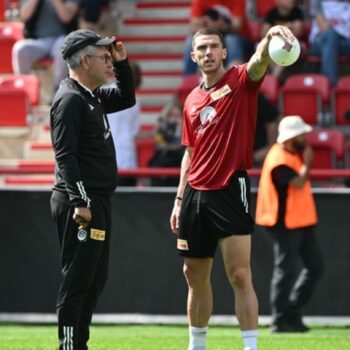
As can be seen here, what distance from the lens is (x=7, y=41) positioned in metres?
16.6

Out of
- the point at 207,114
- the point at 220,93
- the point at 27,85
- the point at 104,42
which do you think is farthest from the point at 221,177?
the point at 27,85

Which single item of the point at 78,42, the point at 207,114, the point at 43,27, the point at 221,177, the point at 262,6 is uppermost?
the point at 78,42

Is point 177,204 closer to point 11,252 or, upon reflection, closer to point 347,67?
point 11,252

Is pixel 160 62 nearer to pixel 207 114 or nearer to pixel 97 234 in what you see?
pixel 207 114

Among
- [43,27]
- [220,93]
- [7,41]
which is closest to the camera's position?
[220,93]

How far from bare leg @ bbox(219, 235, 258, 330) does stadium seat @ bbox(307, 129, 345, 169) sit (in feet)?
20.0

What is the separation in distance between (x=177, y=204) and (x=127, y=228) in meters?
3.68

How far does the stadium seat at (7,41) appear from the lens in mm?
16516

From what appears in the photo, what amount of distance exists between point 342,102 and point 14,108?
4.04 m

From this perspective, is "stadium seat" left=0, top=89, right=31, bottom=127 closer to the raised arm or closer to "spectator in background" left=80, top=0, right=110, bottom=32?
"spectator in background" left=80, top=0, right=110, bottom=32

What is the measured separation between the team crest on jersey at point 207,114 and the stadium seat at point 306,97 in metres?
6.71

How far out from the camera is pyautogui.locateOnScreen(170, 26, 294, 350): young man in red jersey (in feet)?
27.4

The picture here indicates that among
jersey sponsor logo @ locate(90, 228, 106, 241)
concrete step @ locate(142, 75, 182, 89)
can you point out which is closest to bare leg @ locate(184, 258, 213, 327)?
jersey sponsor logo @ locate(90, 228, 106, 241)

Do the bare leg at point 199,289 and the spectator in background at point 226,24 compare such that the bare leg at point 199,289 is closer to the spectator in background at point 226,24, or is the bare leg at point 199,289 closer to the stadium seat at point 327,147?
the stadium seat at point 327,147
